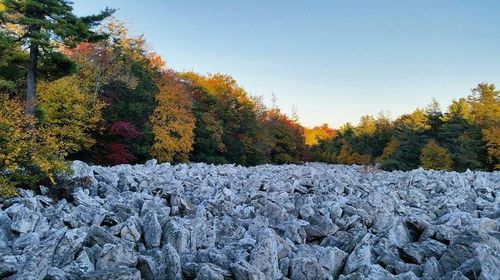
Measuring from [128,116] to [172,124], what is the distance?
3.09m

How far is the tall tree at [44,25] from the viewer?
13.3 meters

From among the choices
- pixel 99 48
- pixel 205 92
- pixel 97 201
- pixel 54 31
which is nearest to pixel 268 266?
pixel 97 201

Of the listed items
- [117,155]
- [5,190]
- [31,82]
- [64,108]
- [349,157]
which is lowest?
[5,190]

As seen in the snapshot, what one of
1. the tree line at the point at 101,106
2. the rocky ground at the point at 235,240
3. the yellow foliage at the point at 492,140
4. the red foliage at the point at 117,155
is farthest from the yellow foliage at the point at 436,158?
the rocky ground at the point at 235,240

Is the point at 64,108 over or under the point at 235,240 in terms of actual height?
over

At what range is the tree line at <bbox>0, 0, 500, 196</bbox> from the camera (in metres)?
13.1

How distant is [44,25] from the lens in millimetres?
13344

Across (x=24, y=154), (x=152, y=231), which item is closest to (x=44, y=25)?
(x=24, y=154)

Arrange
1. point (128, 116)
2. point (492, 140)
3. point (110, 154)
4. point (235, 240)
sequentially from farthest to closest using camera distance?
point (492, 140), point (128, 116), point (110, 154), point (235, 240)

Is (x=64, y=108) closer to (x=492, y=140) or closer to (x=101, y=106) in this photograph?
(x=101, y=106)

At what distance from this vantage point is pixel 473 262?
4422 mm

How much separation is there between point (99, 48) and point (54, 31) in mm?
14886

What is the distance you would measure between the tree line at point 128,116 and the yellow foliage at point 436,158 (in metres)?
0.08

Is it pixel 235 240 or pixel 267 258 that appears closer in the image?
pixel 267 258
